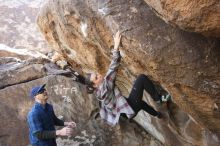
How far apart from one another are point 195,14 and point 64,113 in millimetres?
6702

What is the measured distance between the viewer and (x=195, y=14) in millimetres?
4922

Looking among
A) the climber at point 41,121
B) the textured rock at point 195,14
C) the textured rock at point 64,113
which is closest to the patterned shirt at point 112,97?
the climber at point 41,121

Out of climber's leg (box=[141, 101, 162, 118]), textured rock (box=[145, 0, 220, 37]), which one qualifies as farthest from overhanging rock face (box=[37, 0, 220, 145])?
textured rock (box=[145, 0, 220, 37])

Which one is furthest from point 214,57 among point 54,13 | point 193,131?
point 54,13

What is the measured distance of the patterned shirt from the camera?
6.80 meters

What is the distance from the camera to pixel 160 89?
8.16 m

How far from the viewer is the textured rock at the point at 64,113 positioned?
34.6ft

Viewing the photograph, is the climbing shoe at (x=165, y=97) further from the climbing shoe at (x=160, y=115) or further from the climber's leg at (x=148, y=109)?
the climbing shoe at (x=160, y=115)

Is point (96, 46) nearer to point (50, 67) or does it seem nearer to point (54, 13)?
point (54, 13)

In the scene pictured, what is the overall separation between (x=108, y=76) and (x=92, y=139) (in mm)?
4132

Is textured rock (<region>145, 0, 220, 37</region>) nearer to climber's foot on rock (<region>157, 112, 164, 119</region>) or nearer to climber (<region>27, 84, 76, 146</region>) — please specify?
climber (<region>27, 84, 76, 146</region>)

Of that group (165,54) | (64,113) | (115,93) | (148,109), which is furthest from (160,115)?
(64,113)

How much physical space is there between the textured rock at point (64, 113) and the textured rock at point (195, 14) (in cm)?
575

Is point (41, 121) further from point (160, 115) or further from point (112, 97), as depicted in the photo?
point (160, 115)
